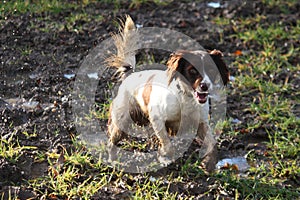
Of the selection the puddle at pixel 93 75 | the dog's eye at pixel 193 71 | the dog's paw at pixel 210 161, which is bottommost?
the dog's paw at pixel 210 161

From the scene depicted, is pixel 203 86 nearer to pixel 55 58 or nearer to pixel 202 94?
pixel 202 94

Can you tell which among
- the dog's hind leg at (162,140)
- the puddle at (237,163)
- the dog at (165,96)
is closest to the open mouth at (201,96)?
the dog at (165,96)

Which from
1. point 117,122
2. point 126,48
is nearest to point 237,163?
point 117,122

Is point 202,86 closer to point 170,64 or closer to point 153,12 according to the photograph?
point 170,64

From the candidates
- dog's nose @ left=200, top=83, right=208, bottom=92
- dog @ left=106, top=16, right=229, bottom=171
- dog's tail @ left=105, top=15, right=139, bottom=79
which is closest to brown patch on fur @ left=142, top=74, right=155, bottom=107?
dog @ left=106, top=16, right=229, bottom=171

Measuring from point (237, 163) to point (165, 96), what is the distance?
861 mm

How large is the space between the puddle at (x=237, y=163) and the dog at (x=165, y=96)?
0.59ft

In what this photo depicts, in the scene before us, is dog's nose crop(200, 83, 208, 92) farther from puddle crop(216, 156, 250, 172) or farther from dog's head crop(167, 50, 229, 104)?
puddle crop(216, 156, 250, 172)

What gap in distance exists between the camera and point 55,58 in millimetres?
5672

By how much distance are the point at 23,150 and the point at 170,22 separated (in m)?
3.30

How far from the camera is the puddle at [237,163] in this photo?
4230 mm

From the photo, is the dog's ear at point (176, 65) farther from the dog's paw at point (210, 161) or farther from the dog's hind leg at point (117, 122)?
the dog's paw at point (210, 161)

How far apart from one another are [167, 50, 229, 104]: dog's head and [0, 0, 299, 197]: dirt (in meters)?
0.66

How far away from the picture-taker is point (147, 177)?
3.87m
